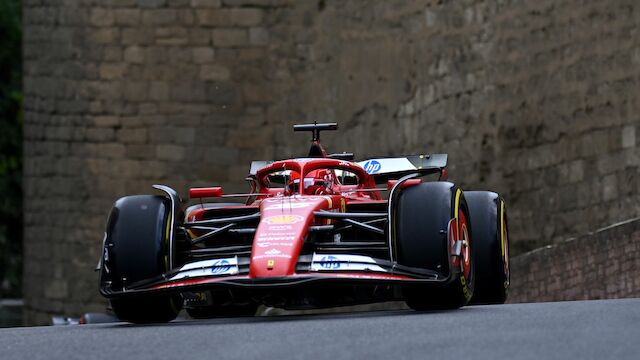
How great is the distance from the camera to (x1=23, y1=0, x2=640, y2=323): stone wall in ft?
63.0

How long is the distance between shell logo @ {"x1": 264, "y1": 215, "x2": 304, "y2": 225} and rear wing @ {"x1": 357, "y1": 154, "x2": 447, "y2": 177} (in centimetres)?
219

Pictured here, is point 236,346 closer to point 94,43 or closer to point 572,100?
point 572,100

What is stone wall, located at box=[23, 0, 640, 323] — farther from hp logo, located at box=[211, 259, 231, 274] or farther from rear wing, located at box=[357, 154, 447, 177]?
hp logo, located at box=[211, 259, 231, 274]

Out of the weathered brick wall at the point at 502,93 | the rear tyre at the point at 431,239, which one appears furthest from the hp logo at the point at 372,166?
the weathered brick wall at the point at 502,93

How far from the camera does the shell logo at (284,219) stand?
1031 centimetres

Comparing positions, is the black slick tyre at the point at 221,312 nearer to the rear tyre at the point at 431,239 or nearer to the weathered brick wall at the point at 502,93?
the rear tyre at the point at 431,239

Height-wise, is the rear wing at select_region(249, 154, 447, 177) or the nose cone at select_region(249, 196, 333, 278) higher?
the rear wing at select_region(249, 154, 447, 177)

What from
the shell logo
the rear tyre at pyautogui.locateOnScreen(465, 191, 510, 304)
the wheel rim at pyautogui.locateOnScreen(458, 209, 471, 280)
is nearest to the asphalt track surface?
the wheel rim at pyautogui.locateOnScreen(458, 209, 471, 280)

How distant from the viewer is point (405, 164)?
12602 millimetres

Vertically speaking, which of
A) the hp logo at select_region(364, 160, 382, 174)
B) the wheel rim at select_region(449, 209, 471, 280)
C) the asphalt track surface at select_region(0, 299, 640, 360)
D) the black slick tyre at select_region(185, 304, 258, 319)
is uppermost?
the hp logo at select_region(364, 160, 382, 174)

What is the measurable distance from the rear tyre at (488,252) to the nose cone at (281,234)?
1092 millimetres

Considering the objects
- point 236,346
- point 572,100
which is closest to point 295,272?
point 236,346

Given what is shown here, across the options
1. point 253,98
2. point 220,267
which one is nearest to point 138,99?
point 253,98

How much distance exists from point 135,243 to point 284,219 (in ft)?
2.98
